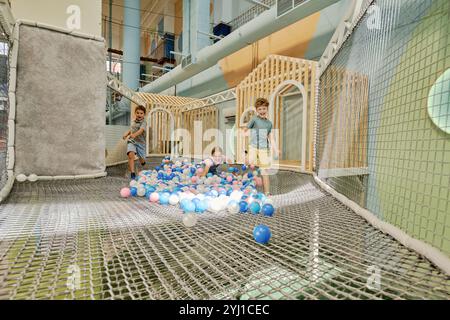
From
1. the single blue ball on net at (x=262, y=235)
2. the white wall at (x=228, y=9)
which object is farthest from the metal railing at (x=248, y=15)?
the single blue ball on net at (x=262, y=235)

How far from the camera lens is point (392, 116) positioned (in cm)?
271

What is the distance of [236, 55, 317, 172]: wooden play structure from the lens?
14.2 feet

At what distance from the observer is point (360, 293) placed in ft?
2.70

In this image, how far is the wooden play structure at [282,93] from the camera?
434 cm

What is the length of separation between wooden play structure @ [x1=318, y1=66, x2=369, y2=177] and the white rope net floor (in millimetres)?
1444

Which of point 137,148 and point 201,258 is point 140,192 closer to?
point 201,258

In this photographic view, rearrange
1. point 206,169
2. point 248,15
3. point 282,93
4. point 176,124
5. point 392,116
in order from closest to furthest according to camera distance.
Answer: point 392,116
point 206,169
point 282,93
point 248,15
point 176,124

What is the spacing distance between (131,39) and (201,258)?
39.8 ft

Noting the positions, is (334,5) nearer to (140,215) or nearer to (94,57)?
(94,57)

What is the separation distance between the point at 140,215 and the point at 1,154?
183 cm

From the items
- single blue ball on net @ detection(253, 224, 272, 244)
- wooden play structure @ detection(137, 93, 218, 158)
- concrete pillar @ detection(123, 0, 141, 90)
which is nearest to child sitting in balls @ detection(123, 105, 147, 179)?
single blue ball on net @ detection(253, 224, 272, 244)

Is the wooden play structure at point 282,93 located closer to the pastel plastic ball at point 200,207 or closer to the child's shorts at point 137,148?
the child's shorts at point 137,148

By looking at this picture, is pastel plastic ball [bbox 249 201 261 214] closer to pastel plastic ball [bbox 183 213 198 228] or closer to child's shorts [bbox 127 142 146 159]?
pastel plastic ball [bbox 183 213 198 228]

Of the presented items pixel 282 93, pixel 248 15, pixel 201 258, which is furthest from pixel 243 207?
pixel 248 15
